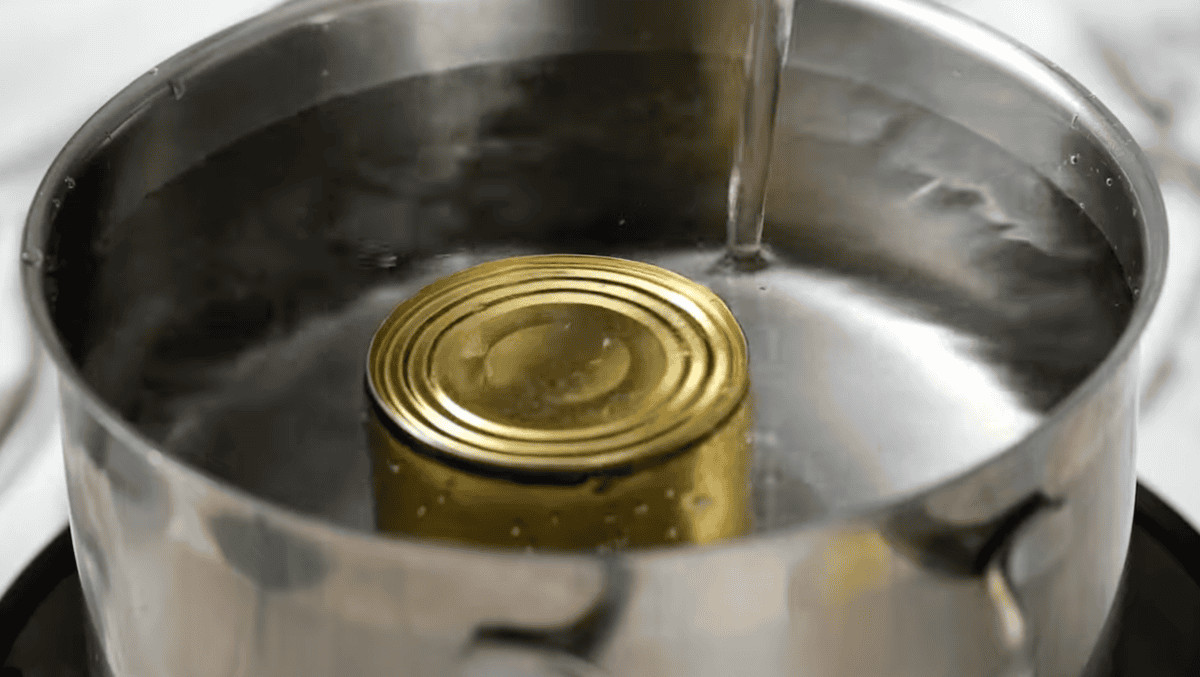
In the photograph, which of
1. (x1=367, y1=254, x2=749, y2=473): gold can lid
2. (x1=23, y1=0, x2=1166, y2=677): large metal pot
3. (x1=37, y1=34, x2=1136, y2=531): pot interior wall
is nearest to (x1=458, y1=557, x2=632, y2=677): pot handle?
(x1=23, y1=0, x2=1166, y2=677): large metal pot

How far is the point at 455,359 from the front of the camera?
3.45ft

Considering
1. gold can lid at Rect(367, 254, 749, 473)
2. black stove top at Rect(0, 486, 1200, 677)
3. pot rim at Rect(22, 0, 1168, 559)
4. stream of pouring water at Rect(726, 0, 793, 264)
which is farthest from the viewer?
stream of pouring water at Rect(726, 0, 793, 264)

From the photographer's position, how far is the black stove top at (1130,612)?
33.6 inches

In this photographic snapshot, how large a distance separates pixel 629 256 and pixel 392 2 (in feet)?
1.12

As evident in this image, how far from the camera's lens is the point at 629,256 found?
4.39 feet

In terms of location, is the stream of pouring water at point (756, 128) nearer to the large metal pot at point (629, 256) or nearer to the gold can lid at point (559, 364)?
the large metal pot at point (629, 256)

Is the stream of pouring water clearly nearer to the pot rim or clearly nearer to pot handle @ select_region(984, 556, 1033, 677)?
the pot rim

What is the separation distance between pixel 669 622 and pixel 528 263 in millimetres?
628

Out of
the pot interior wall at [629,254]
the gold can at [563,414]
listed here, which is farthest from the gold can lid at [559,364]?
the pot interior wall at [629,254]

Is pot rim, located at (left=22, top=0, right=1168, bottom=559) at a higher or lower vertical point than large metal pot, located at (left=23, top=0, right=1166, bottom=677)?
higher

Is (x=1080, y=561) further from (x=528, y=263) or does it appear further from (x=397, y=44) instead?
(x=397, y=44)

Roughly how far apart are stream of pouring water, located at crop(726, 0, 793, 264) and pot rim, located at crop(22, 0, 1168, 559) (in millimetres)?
57

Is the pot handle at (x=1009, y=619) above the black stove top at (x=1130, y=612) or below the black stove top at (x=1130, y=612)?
above

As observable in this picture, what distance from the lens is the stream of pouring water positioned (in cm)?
113
